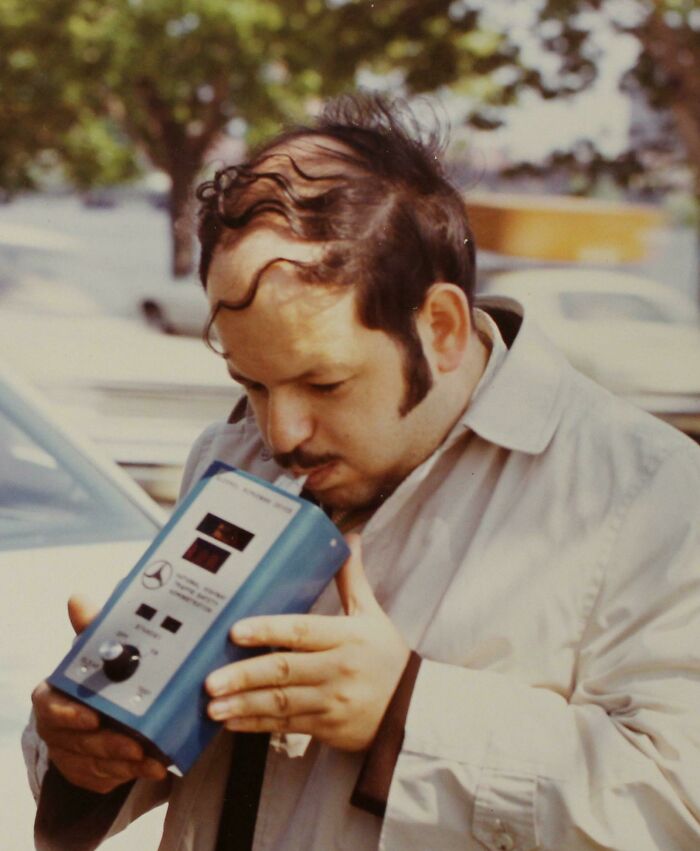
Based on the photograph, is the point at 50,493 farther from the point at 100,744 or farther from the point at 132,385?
the point at 132,385

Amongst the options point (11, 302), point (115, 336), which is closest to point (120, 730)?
point (115, 336)

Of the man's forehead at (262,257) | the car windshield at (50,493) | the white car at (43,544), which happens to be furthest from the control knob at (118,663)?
the car windshield at (50,493)

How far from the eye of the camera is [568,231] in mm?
11781

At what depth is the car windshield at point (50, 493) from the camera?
8.49 ft

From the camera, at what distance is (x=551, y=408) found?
1382 mm

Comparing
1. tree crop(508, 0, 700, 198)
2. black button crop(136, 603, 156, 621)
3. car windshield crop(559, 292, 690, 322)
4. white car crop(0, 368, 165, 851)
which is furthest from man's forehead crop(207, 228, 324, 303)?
tree crop(508, 0, 700, 198)

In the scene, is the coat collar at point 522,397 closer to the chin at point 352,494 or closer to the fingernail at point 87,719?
the chin at point 352,494

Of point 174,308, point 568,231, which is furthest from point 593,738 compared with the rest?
point 568,231

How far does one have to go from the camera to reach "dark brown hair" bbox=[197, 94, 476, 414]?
1.31m

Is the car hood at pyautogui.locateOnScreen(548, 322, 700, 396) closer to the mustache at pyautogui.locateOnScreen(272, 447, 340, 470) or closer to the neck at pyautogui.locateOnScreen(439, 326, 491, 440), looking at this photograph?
the neck at pyautogui.locateOnScreen(439, 326, 491, 440)

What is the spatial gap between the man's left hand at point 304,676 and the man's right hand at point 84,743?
0.10 m

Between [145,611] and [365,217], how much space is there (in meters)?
0.47

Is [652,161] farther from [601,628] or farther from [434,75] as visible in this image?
[601,628]

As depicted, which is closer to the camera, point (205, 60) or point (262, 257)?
point (262, 257)
